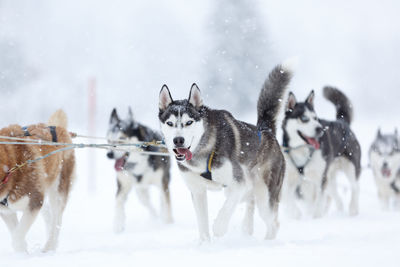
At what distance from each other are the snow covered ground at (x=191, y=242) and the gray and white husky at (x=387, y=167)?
0.34 meters

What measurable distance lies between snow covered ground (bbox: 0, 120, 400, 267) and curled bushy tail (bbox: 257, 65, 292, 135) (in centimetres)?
92

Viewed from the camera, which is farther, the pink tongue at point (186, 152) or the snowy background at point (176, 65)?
the snowy background at point (176, 65)

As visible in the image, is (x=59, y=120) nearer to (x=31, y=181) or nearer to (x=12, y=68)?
(x=31, y=181)

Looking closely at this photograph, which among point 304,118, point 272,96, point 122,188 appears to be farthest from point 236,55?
point 272,96

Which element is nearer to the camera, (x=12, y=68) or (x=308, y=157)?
(x=308, y=157)

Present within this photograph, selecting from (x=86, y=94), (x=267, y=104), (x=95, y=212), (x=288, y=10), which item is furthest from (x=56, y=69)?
(x=267, y=104)

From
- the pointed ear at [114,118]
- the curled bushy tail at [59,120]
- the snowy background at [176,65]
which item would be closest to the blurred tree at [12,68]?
the snowy background at [176,65]

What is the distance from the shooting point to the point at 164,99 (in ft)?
9.42

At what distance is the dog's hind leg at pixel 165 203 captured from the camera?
546cm

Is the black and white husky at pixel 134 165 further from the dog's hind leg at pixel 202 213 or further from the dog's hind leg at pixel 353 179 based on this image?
the dog's hind leg at pixel 353 179

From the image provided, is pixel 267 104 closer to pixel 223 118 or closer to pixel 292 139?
pixel 223 118

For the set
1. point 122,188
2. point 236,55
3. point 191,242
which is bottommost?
point 191,242

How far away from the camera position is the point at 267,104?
12.1ft

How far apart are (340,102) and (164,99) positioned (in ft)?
11.9
